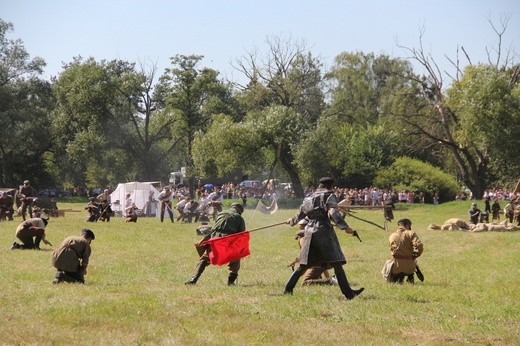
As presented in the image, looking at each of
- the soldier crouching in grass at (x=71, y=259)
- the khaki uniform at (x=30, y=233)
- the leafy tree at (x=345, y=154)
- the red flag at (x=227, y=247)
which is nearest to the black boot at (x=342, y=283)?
the red flag at (x=227, y=247)

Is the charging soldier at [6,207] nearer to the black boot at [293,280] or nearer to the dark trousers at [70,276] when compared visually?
the dark trousers at [70,276]

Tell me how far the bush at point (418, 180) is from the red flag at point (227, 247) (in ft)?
183

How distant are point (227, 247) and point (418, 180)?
186 ft

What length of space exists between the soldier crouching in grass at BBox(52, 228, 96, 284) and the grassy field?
492mm

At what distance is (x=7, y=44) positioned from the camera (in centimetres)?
8306

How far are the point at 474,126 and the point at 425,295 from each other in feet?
161

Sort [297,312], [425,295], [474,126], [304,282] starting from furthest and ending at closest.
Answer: [474,126], [304,282], [425,295], [297,312]

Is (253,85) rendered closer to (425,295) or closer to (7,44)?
(7,44)

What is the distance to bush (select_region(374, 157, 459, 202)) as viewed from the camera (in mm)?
71688

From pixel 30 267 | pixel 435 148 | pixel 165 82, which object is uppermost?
pixel 165 82

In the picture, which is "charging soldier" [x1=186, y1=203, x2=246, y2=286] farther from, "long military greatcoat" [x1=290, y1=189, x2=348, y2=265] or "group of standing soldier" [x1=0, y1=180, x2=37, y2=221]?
"group of standing soldier" [x1=0, y1=180, x2=37, y2=221]

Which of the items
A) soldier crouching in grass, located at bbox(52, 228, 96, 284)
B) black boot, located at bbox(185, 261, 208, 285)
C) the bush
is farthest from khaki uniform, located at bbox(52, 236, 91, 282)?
the bush

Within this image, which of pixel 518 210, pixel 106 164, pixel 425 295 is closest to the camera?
pixel 425 295

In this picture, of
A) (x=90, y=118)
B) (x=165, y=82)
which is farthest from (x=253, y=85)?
(x=90, y=118)
